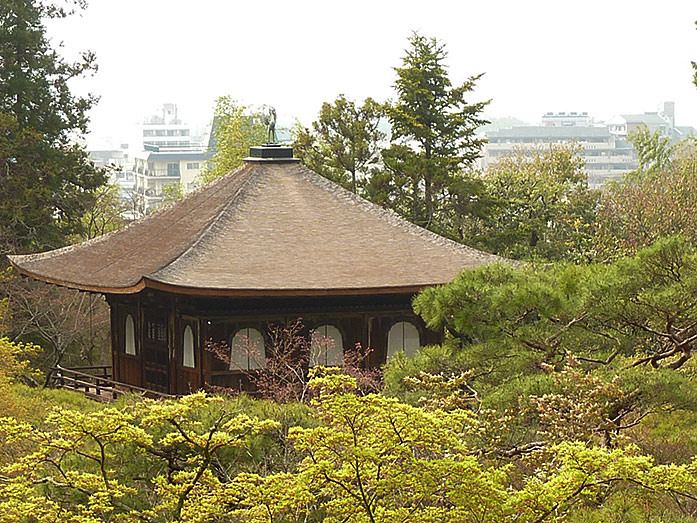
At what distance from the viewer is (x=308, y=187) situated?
82.5 feet

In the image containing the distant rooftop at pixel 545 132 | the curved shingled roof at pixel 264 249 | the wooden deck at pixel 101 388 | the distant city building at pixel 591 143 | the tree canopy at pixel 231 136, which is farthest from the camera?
the distant rooftop at pixel 545 132

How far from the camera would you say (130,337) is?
→ 23734 mm

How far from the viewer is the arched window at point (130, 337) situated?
77.3 feet

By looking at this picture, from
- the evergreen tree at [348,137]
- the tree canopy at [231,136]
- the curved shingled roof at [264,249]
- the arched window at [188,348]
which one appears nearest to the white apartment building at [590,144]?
the tree canopy at [231,136]

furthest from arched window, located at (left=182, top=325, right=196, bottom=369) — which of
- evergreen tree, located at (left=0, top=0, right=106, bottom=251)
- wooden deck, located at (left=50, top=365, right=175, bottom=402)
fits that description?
evergreen tree, located at (left=0, top=0, right=106, bottom=251)

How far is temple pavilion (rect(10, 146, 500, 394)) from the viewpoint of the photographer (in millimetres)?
20953

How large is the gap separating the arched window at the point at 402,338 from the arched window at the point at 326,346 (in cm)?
109

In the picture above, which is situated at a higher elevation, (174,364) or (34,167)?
(34,167)

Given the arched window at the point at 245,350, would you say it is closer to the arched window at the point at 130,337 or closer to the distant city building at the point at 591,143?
the arched window at the point at 130,337

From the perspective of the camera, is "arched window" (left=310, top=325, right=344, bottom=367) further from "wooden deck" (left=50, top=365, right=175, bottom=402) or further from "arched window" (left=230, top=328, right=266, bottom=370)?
"wooden deck" (left=50, top=365, right=175, bottom=402)

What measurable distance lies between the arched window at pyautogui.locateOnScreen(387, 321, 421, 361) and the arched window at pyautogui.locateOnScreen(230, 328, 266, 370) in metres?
2.78

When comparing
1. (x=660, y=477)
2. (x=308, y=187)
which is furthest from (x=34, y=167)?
(x=660, y=477)

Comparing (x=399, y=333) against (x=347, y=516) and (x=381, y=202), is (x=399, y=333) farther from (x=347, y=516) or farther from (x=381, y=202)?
(x=347, y=516)

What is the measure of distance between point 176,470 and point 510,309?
380 cm
